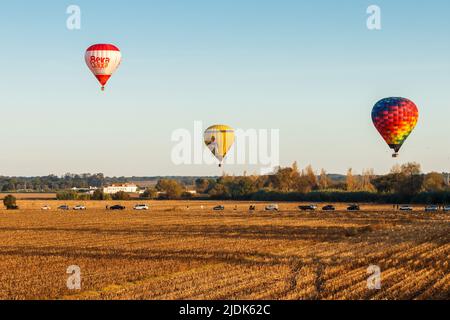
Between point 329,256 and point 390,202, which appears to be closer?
point 329,256

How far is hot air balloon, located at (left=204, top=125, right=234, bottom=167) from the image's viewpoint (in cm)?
5612

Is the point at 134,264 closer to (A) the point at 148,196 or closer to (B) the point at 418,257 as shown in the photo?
→ (B) the point at 418,257

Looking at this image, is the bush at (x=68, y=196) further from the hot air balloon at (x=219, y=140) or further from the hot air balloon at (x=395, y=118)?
the hot air balloon at (x=395, y=118)

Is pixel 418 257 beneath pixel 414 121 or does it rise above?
beneath

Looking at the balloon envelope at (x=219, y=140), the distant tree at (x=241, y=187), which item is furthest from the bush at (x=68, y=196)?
the balloon envelope at (x=219, y=140)

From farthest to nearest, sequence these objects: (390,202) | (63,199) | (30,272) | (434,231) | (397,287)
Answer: (63,199) → (390,202) → (434,231) → (30,272) → (397,287)

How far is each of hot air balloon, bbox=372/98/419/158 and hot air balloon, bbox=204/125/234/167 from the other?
45.5 ft

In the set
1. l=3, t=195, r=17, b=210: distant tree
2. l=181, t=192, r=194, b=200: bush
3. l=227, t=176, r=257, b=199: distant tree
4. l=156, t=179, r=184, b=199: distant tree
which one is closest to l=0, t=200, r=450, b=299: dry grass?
l=3, t=195, r=17, b=210: distant tree

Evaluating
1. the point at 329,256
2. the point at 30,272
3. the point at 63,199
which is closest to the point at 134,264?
the point at 30,272

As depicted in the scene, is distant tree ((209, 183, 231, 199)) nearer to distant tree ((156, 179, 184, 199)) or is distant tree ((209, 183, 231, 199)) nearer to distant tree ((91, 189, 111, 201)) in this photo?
distant tree ((156, 179, 184, 199))

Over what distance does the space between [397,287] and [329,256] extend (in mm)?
9040


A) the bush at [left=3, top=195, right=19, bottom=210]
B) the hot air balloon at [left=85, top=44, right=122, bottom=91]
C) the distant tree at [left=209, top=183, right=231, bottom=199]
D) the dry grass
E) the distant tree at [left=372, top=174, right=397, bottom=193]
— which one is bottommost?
the dry grass

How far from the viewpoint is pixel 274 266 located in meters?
25.6
